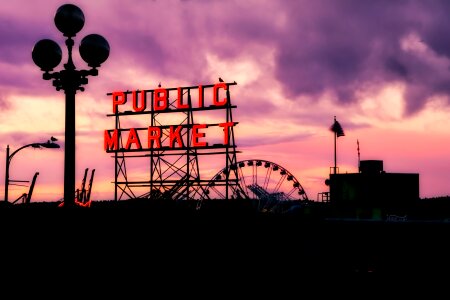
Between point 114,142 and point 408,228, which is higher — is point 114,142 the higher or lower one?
the higher one

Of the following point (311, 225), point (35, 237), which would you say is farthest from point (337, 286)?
point (35, 237)

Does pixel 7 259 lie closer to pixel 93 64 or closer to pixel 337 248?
pixel 93 64

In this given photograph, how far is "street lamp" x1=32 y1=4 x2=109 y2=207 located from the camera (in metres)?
13.4

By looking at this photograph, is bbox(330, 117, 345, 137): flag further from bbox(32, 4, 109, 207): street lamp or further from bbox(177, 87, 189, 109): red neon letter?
bbox(32, 4, 109, 207): street lamp

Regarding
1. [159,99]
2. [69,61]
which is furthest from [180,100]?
[69,61]

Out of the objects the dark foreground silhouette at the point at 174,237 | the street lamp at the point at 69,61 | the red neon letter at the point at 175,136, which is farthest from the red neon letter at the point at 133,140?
the street lamp at the point at 69,61

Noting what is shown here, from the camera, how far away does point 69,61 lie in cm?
1413

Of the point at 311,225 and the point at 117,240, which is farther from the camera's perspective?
the point at 311,225

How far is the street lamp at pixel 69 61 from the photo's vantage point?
13.4 m

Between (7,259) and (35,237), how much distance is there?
69cm

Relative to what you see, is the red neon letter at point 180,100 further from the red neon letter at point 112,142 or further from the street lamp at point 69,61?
the street lamp at point 69,61

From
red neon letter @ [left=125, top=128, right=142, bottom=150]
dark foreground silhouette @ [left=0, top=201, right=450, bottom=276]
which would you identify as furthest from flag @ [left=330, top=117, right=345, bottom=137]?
dark foreground silhouette @ [left=0, top=201, right=450, bottom=276]

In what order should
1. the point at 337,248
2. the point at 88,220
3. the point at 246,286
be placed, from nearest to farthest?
1. the point at 88,220
2. the point at 246,286
3. the point at 337,248

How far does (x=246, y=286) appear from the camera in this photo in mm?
17641
